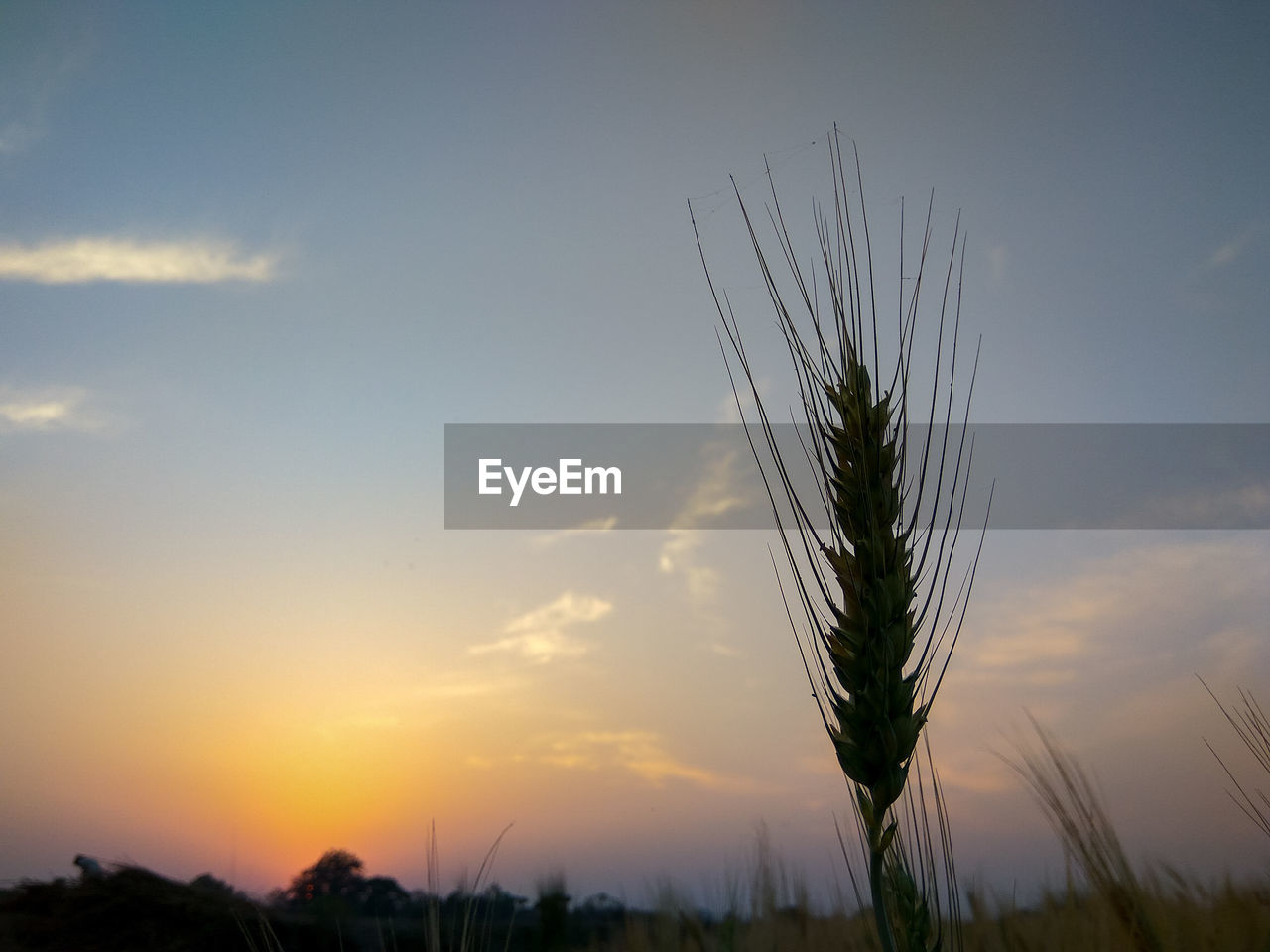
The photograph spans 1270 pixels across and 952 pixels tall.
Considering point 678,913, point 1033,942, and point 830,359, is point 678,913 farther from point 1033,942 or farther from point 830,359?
point 830,359

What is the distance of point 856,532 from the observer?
214cm

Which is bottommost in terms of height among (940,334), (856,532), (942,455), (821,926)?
(821,926)

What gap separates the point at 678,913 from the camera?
4.04 meters

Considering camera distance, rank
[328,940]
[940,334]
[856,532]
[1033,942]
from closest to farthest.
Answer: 1. [856,532]
2. [940,334]
3. [1033,942]
4. [328,940]

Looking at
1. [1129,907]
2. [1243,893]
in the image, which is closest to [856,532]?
[1129,907]

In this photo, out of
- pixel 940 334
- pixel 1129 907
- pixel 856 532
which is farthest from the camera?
pixel 1129 907

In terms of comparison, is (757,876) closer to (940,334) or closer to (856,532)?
(856,532)

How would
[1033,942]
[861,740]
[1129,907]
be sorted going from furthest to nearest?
[1033,942]
[1129,907]
[861,740]

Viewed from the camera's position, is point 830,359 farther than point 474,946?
No

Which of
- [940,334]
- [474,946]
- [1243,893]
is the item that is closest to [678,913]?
[474,946]

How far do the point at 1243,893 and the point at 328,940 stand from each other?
4.12 metres

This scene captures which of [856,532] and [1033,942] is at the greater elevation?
[856,532]

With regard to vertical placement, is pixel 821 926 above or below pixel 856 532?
below

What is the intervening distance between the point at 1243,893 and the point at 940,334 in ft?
10.1
